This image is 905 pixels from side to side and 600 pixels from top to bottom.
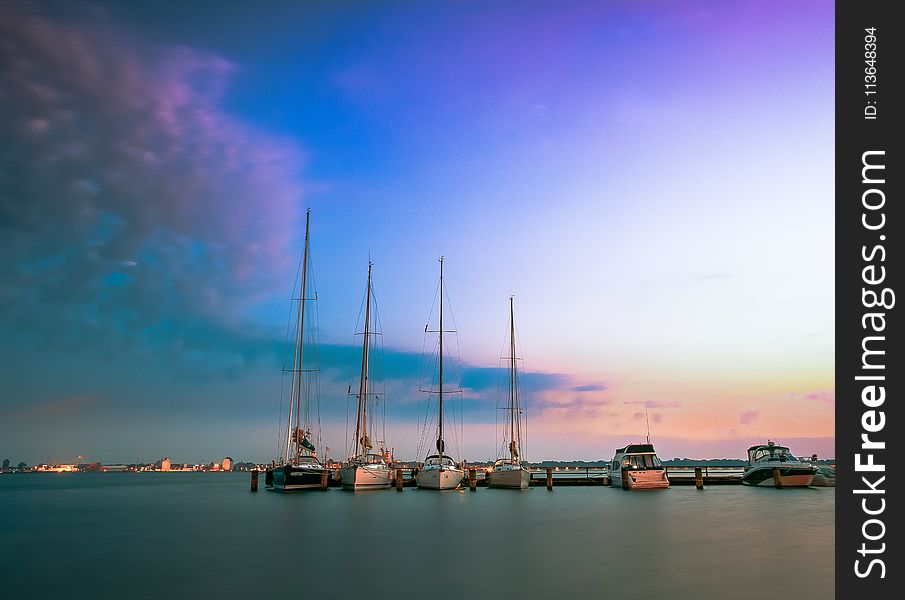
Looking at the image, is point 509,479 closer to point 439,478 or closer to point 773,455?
point 439,478

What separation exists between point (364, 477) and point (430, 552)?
39083mm

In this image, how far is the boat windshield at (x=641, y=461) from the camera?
76.9m

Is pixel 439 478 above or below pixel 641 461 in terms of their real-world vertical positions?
below

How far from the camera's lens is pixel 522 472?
7694cm

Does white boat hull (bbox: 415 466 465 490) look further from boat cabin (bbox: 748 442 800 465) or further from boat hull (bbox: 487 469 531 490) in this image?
boat cabin (bbox: 748 442 800 465)

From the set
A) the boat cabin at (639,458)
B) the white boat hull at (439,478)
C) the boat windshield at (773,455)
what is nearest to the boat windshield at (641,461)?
the boat cabin at (639,458)

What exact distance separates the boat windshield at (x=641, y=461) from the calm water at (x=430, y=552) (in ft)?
64.9

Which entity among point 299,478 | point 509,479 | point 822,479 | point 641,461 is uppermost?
point 641,461

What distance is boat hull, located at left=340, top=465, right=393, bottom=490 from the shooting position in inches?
2704

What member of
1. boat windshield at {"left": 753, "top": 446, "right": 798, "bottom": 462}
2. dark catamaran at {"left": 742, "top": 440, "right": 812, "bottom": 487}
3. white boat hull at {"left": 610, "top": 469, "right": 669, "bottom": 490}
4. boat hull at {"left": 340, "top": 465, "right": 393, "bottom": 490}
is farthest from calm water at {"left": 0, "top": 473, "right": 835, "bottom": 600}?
boat windshield at {"left": 753, "top": 446, "right": 798, "bottom": 462}

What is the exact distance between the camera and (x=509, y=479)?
3056 inches

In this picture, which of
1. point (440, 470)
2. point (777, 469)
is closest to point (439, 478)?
point (440, 470)
